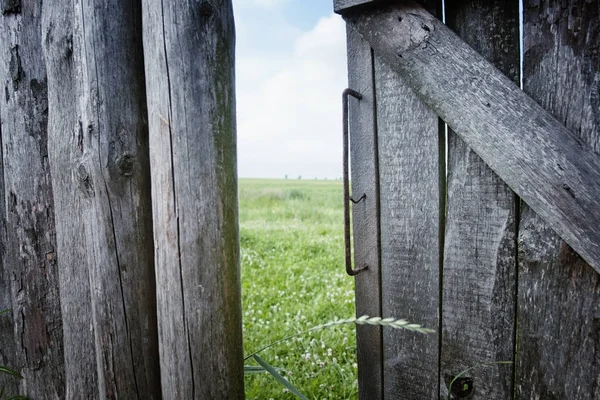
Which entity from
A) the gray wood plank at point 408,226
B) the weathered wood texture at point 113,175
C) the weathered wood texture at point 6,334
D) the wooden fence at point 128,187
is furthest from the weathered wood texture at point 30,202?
the gray wood plank at point 408,226

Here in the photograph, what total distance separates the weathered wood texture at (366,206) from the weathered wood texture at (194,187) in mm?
637

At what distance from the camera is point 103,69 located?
155 centimetres

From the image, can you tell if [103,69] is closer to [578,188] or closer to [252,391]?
[578,188]

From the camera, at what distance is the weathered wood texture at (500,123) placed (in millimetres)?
1422

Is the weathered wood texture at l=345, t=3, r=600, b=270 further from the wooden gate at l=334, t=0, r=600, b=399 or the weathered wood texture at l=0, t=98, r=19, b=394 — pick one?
the weathered wood texture at l=0, t=98, r=19, b=394

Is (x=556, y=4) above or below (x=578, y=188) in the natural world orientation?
above

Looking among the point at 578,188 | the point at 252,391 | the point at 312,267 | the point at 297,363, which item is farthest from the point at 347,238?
the point at 312,267

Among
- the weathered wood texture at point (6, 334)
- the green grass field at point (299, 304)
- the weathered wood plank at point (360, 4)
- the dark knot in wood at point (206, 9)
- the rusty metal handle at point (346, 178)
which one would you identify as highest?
the weathered wood plank at point (360, 4)

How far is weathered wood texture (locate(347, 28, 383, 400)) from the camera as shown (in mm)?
1897

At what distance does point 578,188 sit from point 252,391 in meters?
2.42

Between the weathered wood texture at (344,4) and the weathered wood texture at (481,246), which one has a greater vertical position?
the weathered wood texture at (344,4)

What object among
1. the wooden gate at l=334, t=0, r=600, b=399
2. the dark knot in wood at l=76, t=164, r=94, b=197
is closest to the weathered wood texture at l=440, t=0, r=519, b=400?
the wooden gate at l=334, t=0, r=600, b=399

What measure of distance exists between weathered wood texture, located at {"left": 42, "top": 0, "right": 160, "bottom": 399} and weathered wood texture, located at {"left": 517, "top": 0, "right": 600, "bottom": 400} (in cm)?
136

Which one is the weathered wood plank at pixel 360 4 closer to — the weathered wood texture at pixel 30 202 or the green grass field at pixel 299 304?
the weathered wood texture at pixel 30 202
